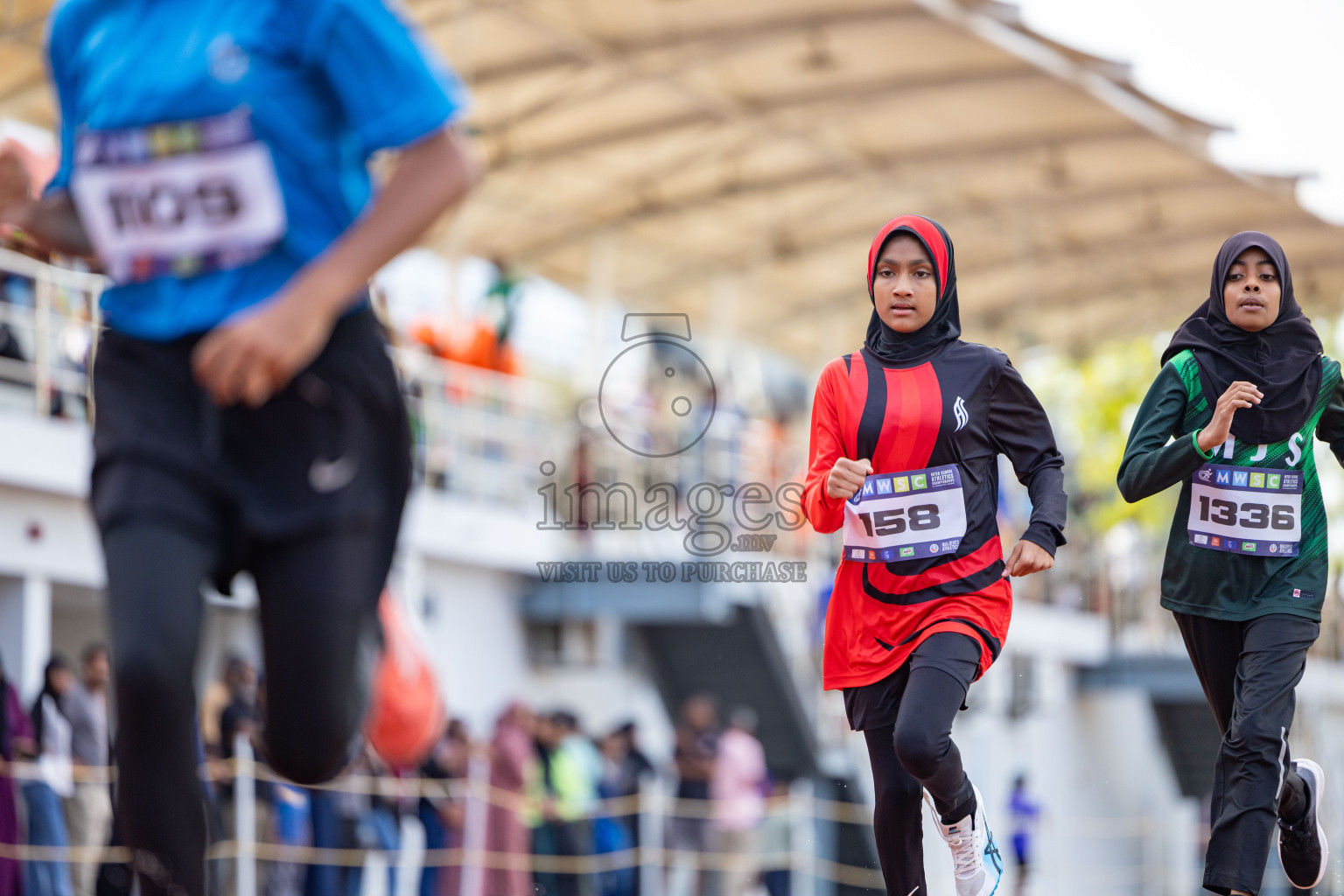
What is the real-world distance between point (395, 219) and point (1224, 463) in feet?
11.0

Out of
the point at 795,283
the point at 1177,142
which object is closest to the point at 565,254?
the point at 795,283

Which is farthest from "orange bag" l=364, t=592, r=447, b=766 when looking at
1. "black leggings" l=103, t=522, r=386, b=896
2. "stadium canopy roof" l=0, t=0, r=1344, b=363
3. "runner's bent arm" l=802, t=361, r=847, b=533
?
"stadium canopy roof" l=0, t=0, r=1344, b=363

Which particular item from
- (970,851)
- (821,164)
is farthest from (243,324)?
(821,164)

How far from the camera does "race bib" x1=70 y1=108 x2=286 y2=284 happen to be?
2.99m

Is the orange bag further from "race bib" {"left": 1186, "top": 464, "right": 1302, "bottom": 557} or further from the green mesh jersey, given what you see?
"race bib" {"left": 1186, "top": 464, "right": 1302, "bottom": 557}

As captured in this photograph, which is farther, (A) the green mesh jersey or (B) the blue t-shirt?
(A) the green mesh jersey

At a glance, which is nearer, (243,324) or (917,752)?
(243,324)

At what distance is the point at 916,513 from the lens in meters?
5.20

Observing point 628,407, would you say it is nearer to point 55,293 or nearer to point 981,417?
point 55,293

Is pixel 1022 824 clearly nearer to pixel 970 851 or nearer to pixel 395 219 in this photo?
pixel 970 851

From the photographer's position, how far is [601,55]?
765 inches

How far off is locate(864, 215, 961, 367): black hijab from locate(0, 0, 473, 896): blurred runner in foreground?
2.49m

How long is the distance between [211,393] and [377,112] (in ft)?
1.73

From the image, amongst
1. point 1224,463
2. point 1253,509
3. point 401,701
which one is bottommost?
point 401,701
